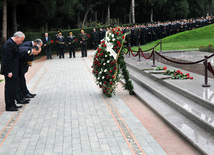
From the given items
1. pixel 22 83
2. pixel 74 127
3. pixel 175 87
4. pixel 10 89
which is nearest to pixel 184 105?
pixel 175 87

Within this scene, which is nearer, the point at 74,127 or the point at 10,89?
the point at 74,127

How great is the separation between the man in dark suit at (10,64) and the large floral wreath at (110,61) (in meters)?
2.47

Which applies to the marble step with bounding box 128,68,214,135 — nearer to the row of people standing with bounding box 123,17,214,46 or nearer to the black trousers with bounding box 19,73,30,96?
the black trousers with bounding box 19,73,30,96

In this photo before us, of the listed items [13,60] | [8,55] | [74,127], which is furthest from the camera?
[13,60]

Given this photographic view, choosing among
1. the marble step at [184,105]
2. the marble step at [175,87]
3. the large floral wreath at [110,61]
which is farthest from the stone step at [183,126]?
the large floral wreath at [110,61]

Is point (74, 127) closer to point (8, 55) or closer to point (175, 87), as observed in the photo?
point (8, 55)

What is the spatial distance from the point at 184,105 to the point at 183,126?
130 cm

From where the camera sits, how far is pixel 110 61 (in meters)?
9.99

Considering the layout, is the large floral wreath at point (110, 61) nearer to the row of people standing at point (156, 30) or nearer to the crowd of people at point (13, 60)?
the crowd of people at point (13, 60)

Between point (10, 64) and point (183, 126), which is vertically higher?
point (10, 64)

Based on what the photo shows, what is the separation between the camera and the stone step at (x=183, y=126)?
18.5 ft

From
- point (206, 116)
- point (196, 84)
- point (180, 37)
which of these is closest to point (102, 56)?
point (196, 84)

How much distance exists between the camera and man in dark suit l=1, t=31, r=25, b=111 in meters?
8.54

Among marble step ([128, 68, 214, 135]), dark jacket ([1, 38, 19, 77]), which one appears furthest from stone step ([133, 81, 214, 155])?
dark jacket ([1, 38, 19, 77])
